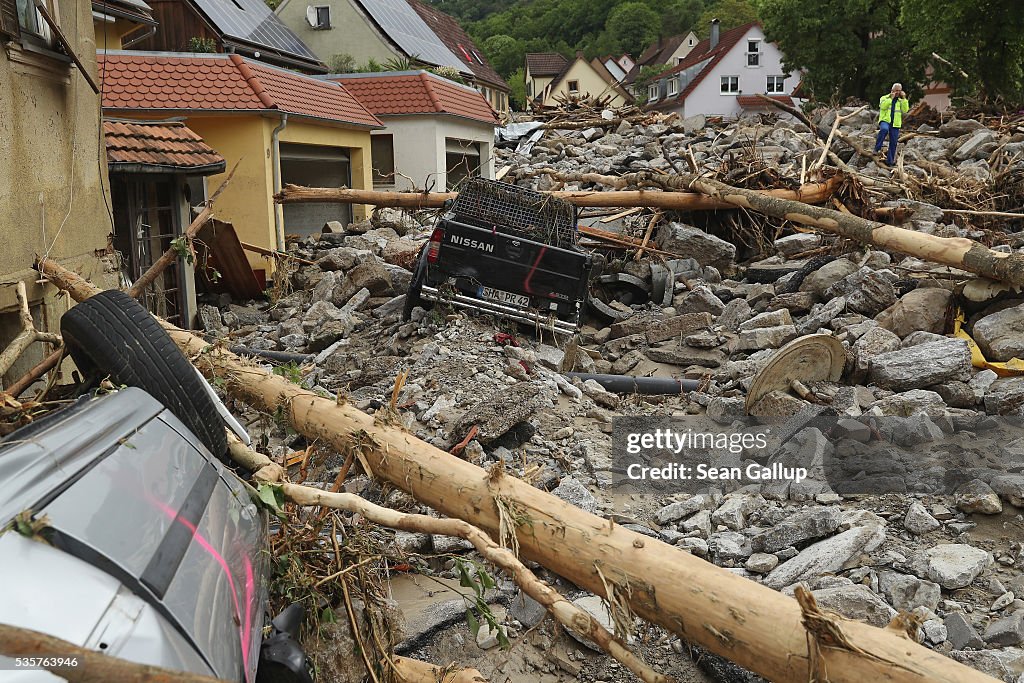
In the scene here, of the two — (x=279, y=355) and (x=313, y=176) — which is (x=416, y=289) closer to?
(x=279, y=355)

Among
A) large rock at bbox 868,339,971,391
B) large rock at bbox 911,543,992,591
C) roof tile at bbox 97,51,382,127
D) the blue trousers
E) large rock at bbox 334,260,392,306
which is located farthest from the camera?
the blue trousers

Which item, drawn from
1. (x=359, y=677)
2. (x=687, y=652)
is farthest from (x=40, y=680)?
(x=687, y=652)

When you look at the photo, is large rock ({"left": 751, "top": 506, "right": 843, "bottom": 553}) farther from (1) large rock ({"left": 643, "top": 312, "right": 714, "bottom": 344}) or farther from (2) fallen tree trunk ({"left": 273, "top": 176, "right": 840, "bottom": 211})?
(2) fallen tree trunk ({"left": 273, "top": 176, "right": 840, "bottom": 211})

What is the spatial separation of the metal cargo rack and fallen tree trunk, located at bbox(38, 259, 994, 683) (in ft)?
17.5

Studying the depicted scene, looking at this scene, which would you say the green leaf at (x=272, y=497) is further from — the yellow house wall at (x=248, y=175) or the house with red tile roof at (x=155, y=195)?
the yellow house wall at (x=248, y=175)

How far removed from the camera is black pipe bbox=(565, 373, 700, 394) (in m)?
10.3

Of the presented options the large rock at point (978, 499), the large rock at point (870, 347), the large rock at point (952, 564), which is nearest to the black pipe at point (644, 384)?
the large rock at point (870, 347)

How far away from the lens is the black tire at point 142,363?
4945 mm

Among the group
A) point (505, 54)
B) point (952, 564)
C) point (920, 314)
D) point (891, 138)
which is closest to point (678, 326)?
point (920, 314)

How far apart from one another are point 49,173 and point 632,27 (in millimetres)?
97265

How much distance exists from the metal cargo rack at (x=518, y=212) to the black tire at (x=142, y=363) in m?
6.30

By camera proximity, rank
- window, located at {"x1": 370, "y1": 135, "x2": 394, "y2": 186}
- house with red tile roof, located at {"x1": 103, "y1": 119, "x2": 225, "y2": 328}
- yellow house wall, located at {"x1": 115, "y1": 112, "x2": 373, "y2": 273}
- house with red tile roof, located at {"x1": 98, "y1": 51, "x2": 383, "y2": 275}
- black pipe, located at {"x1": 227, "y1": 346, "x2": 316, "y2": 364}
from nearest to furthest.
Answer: black pipe, located at {"x1": 227, "y1": 346, "x2": 316, "y2": 364} < house with red tile roof, located at {"x1": 103, "y1": 119, "x2": 225, "y2": 328} < house with red tile roof, located at {"x1": 98, "y1": 51, "x2": 383, "y2": 275} < yellow house wall, located at {"x1": 115, "y1": 112, "x2": 373, "y2": 273} < window, located at {"x1": 370, "y1": 135, "x2": 394, "y2": 186}

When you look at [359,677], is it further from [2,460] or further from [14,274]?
[14,274]

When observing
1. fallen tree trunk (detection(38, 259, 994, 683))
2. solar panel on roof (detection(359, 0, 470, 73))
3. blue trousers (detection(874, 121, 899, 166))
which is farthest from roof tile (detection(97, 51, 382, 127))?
solar panel on roof (detection(359, 0, 470, 73))
